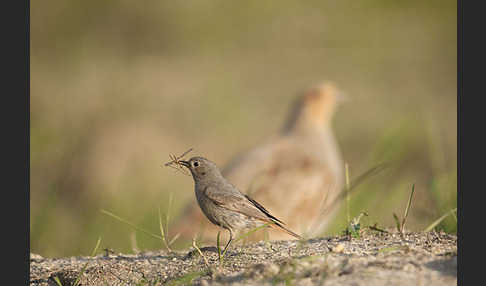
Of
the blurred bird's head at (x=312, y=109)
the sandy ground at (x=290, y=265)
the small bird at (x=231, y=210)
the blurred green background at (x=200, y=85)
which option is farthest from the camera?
the blurred green background at (x=200, y=85)

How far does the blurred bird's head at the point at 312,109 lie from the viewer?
7246 millimetres

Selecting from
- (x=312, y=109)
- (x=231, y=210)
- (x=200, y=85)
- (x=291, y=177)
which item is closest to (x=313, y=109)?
(x=312, y=109)

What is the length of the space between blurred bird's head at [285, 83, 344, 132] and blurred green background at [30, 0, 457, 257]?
1.54 metres

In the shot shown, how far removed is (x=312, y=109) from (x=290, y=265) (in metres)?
4.79

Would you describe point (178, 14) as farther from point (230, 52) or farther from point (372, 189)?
point (372, 189)

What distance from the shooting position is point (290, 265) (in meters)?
2.65

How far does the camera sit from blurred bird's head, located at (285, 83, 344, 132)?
7246mm

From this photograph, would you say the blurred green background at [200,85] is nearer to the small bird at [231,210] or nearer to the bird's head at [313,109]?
the bird's head at [313,109]

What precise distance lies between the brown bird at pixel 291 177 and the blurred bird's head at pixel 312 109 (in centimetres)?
2

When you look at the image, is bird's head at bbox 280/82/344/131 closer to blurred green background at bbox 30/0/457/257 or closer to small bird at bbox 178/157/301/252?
blurred green background at bbox 30/0/457/257

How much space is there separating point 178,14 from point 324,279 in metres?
11.0

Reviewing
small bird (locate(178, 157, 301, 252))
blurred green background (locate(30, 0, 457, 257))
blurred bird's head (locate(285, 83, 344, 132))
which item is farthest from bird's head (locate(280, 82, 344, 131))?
small bird (locate(178, 157, 301, 252))

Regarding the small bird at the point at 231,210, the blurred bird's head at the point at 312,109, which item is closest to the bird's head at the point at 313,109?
the blurred bird's head at the point at 312,109

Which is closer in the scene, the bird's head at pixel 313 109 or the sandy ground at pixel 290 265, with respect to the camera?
the sandy ground at pixel 290 265
